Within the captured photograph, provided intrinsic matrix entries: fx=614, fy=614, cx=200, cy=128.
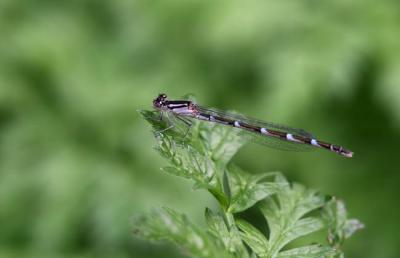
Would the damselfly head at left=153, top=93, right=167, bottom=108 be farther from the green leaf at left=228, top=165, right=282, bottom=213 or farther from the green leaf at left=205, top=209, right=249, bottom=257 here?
the green leaf at left=205, top=209, right=249, bottom=257

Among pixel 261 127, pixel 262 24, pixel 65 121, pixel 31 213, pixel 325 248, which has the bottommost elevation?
pixel 325 248

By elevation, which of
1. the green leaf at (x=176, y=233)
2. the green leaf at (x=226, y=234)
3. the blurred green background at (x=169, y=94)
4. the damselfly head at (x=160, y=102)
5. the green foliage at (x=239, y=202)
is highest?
the blurred green background at (x=169, y=94)

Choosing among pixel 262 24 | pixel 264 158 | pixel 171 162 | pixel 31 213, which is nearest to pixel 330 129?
pixel 264 158

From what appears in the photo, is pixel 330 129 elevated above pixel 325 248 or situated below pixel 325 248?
above

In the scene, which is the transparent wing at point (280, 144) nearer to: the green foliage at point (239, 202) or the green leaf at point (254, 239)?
the green foliage at point (239, 202)

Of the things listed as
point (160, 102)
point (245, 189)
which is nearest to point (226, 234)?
point (245, 189)

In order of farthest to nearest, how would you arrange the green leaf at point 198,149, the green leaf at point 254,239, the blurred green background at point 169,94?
Result: the blurred green background at point 169,94 < the green leaf at point 198,149 < the green leaf at point 254,239

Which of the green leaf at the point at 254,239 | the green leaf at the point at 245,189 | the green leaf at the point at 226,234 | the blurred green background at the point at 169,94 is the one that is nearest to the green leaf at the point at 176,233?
the green leaf at the point at 226,234

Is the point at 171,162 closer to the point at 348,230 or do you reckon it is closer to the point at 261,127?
the point at 348,230
